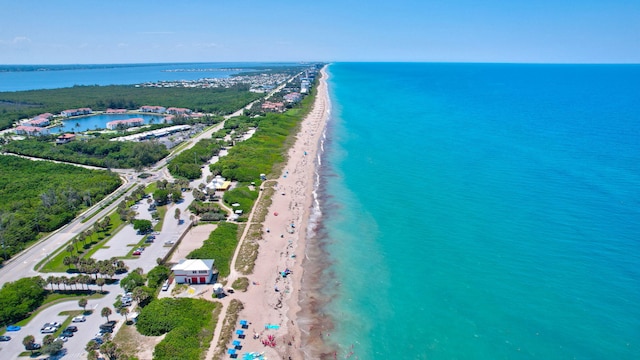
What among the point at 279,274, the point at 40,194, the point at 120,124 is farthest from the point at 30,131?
the point at 279,274

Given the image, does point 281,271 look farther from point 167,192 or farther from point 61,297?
point 167,192

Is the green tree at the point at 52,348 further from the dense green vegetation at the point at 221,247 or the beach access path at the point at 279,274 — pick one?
the dense green vegetation at the point at 221,247

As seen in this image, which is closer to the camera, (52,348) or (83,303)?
(52,348)

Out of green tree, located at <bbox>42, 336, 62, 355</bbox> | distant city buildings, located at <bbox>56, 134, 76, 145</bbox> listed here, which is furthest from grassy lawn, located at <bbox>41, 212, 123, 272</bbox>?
distant city buildings, located at <bbox>56, 134, 76, 145</bbox>

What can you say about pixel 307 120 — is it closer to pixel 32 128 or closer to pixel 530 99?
pixel 32 128

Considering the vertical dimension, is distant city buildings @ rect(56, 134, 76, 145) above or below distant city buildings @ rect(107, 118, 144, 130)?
below

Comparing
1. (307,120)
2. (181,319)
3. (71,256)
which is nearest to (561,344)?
(181,319)

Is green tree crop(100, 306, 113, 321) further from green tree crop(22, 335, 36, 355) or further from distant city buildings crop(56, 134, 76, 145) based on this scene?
distant city buildings crop(56, 134, 76, 145)
